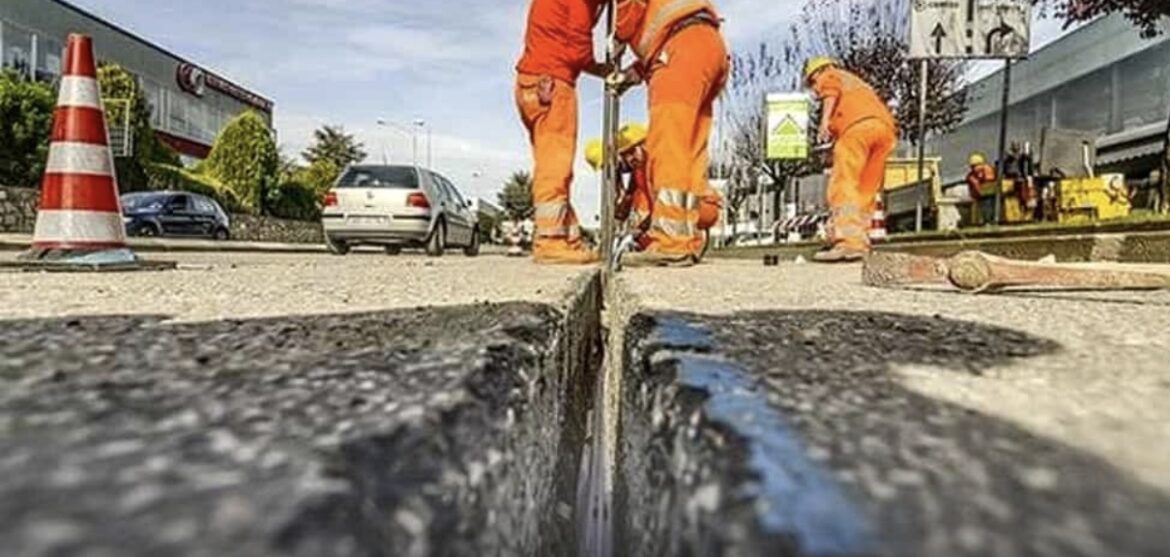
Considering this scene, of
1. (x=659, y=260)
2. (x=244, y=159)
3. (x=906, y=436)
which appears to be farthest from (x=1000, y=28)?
(x=244, y=159)

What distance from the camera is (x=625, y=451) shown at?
1.31 metres

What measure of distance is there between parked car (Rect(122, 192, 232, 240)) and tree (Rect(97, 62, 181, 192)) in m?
1.61

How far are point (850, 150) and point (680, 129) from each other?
3031mm

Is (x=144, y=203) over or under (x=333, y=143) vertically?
under

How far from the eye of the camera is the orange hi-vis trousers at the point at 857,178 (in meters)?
7.25

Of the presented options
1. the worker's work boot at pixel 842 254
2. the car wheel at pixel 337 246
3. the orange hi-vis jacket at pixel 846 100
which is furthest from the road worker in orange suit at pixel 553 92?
the car wheel at pixel 337 246

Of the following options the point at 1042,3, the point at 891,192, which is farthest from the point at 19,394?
the point at 891,192

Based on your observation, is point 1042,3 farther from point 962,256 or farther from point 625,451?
point 625,451

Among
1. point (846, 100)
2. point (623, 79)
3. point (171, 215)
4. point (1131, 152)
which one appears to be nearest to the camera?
point (623, 79)

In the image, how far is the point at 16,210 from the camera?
1847 cm

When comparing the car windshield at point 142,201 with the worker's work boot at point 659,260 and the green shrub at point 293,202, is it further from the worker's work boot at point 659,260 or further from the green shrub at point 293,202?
the worker's work boot at point 659,260

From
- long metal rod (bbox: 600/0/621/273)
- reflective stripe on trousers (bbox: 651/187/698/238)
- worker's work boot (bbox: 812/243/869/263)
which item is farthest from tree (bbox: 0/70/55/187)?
reflective stripe on trousers (bbox: 651/187/698/238)

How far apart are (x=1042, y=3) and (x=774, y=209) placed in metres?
26.2

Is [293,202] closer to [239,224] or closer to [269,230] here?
[269,230]
